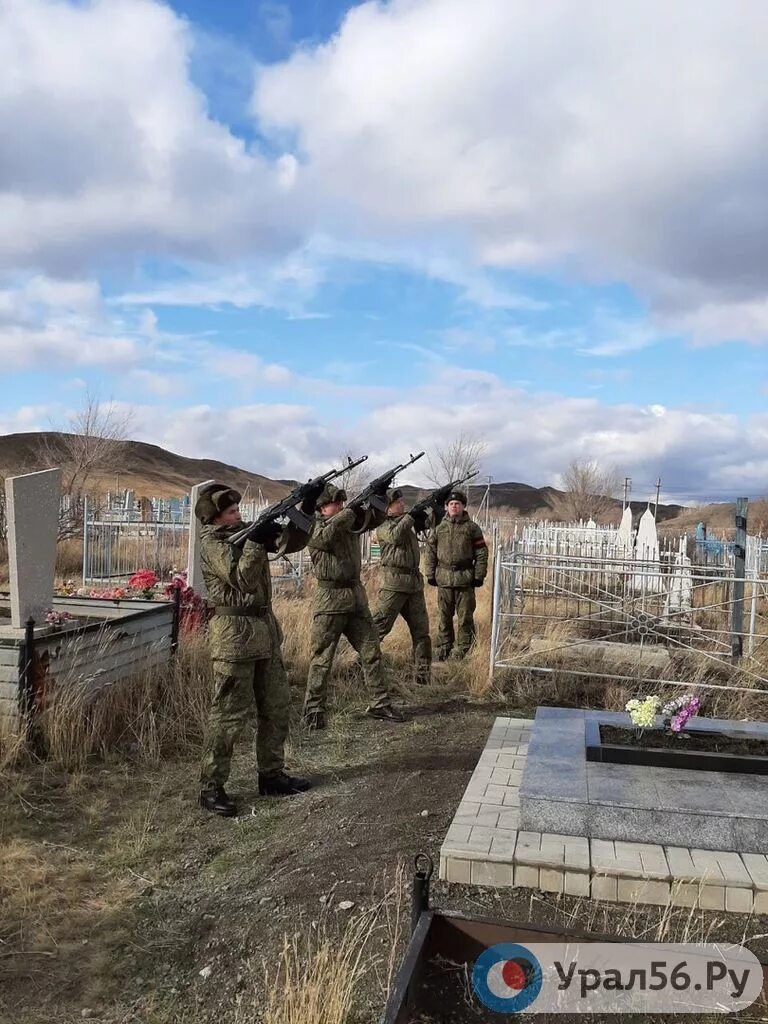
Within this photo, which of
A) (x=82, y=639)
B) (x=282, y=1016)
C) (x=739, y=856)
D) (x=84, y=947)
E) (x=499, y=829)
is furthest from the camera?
(x=82, y=639)

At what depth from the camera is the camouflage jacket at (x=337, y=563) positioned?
6.48m

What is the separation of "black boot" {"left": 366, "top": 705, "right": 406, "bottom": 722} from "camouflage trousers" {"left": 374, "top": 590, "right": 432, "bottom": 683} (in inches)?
51.4

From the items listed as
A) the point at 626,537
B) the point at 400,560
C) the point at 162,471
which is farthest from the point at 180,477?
the point at 400,560

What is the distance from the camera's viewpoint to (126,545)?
18.1 metres

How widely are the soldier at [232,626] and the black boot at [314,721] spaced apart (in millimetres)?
1580

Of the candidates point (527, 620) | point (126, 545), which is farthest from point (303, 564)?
point (527, 620)

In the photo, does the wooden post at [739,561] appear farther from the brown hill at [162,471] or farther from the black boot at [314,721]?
the brown hill at [162,471]

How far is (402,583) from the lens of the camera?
784 cm

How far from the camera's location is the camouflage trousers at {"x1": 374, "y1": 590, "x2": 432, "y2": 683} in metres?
7.90

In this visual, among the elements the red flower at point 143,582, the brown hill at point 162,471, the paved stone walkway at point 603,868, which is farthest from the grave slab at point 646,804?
the brown hill at point 162,471

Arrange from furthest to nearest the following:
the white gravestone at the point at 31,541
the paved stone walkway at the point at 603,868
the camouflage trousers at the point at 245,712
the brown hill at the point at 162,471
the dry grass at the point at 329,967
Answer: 1. the brown hill at the point at 162,471
2. the white gravestone at the point at 31,541
3. the camouflage trousers at the point at 245,712
4. the paved stone walkway at the point at 603,868
5. the dry grass at the point at 329,967

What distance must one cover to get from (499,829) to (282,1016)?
1564 millimetres

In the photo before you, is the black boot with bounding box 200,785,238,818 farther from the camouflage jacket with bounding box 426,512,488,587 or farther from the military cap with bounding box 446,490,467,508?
the military cap with bounding box 446,490,467,508

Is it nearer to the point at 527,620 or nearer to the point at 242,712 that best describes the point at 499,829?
the point at 242,712
